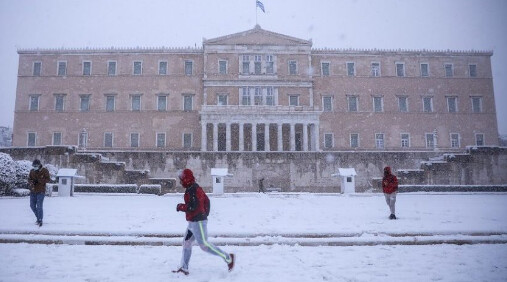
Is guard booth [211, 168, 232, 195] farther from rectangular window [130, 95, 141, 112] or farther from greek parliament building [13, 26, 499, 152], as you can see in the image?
rectangular window [130, 95, 141, 112]

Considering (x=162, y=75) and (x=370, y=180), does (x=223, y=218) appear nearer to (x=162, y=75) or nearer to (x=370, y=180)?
(x=370, y=180)

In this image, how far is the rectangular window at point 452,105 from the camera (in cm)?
4275

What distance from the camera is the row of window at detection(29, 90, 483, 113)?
1607 inches

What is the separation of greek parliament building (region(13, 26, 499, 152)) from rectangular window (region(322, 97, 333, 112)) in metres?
0.11

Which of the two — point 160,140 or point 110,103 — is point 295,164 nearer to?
point 160,140

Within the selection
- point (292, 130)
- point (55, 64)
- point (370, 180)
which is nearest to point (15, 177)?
point (370, 180)

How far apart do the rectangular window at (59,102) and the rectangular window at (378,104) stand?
3515 centimetres

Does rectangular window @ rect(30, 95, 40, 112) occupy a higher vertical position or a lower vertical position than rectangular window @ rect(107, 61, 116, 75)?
lower

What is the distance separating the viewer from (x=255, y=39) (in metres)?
41.5

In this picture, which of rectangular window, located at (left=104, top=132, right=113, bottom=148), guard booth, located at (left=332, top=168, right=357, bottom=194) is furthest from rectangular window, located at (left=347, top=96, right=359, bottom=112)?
rectangular window, located at (left=104, top=132, right=113, bottom=148)

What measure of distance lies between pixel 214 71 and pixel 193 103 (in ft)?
13.9

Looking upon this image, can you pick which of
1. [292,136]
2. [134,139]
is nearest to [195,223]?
[292,136]

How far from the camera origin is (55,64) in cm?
4212

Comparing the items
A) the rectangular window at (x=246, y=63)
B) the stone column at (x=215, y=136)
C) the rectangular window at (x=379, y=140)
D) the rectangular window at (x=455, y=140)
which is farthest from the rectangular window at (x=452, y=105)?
the stone column at (x=215, y=136)
